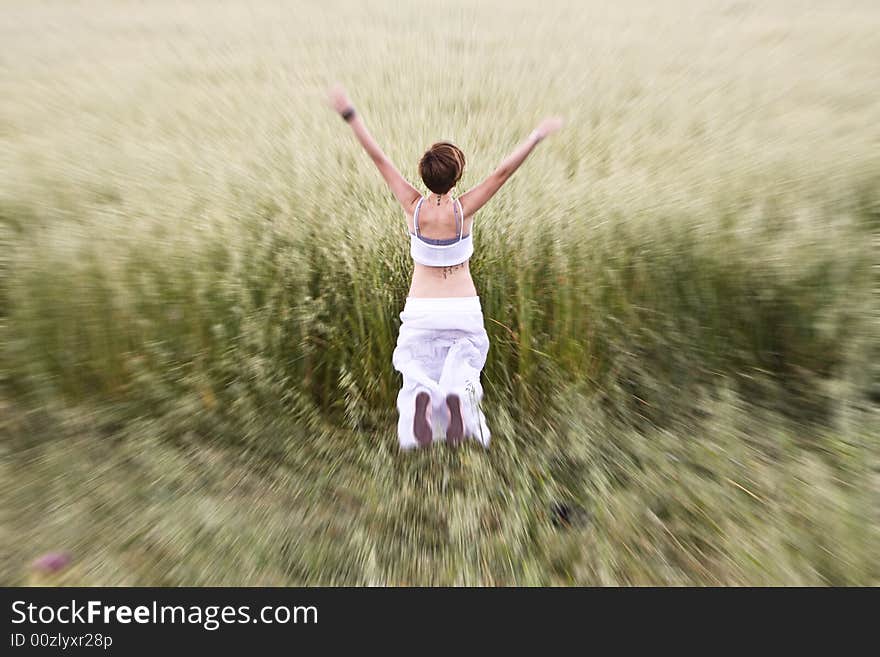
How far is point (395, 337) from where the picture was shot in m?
2.62

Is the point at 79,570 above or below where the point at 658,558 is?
above

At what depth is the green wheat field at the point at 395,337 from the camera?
6.00ft

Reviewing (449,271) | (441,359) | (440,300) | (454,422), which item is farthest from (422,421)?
(449,271)

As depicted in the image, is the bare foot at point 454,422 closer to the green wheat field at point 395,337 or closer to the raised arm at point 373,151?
the green wheat field at point 395,337

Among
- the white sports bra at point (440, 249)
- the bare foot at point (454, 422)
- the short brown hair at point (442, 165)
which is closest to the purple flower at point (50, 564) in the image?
the bare foot at point (454, 422)

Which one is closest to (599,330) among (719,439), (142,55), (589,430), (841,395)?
(589,430)

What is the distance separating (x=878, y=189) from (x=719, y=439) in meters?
1.57

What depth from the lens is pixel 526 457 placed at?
7.41 feet

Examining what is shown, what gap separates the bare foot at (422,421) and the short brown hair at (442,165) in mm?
792

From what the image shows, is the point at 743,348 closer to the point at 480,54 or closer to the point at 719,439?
the point at 719,439

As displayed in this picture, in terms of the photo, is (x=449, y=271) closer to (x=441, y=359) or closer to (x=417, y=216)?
(x=417, y=216)

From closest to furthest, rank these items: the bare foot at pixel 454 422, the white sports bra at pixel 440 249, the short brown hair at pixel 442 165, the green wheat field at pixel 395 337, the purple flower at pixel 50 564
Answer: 1. the purple flower at pixel 50 564
2. the green wheat field at pixel 395 337
3. the short brown hair at pixel 442 165
4. the white sports bra at pixel 440 249
5. the bare foot at pixel 454 422

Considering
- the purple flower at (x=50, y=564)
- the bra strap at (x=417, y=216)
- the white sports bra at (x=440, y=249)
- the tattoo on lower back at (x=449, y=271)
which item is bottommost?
the purple flower at (x=50, y=564)

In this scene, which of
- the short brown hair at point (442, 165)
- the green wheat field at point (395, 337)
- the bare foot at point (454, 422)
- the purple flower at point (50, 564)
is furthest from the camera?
the bare foot at point (454, 422)
